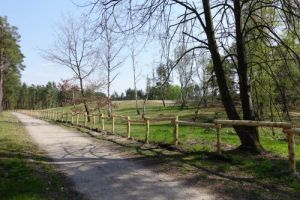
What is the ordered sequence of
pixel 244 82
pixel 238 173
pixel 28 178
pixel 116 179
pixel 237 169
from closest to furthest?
1. pixel 116 179
2. pixel 28 178
3. pixel 238 173
4. pixel 237 169
5. pixel 244 82

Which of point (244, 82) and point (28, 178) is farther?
point (244, 82)

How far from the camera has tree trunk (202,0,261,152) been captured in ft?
41.7

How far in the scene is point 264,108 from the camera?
13.9 metres

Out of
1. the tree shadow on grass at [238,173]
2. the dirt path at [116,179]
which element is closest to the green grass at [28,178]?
the dirt path at [116,179]

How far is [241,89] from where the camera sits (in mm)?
12984

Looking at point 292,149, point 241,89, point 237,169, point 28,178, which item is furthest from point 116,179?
point 241,89

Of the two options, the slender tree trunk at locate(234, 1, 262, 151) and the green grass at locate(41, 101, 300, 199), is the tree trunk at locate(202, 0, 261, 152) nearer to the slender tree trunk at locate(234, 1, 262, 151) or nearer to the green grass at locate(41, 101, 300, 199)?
the slender tree trunk at locate(234, 1, 262, 151)

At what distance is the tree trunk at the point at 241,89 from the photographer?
12.7 m

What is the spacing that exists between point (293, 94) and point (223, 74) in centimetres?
222

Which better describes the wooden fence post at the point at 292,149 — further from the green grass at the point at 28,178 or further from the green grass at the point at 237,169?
the green grass at the point at 28,178

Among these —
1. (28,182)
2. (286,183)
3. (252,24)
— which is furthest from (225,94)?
(28,182)

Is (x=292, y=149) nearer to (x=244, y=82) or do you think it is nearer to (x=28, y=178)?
(x=244, y=82)

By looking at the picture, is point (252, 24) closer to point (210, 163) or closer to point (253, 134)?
point (253, 134)

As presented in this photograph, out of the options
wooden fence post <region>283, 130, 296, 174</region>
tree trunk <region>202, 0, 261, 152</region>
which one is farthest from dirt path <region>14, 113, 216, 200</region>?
tree trunk <region>202, 0, 261, 152</region>
